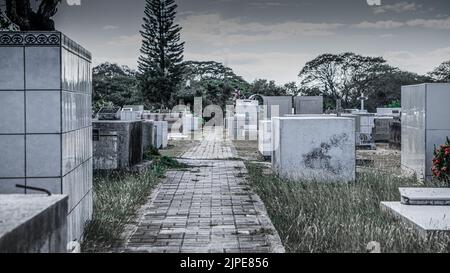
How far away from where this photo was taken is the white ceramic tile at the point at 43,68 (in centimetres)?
419

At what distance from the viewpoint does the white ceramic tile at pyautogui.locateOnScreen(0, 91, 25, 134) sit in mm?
4172

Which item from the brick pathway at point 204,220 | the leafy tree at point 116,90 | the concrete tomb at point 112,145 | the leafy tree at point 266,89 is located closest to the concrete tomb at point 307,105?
the concrete tomb at point 112,145

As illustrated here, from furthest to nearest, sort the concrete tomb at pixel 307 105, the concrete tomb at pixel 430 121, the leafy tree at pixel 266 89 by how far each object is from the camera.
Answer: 1. the leafy tree at pixel 266 89
2. the concrete tomb at pixel 307 105
3. the concrete tomb at pixel 430 121

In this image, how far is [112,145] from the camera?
10.0 metres

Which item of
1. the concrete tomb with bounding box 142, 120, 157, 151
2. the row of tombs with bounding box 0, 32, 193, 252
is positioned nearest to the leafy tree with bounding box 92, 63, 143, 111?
the concrete tomb with bounding box 142, 120, 157, 151

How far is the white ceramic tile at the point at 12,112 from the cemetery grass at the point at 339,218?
2334 mm

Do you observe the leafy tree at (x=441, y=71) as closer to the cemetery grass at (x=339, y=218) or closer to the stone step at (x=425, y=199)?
the cemetery grass at (x=339, y=218)

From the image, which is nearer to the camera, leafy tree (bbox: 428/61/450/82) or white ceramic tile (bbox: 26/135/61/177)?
white ceramic tile (bbox: 26/135/61/177)

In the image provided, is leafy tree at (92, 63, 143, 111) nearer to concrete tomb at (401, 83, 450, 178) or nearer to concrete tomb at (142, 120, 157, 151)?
concrete tomb at (142, 120, 157, 151)

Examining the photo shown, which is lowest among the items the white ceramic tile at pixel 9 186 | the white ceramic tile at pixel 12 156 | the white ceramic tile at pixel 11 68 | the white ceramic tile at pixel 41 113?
the white ceramic tile at pixel 9 186

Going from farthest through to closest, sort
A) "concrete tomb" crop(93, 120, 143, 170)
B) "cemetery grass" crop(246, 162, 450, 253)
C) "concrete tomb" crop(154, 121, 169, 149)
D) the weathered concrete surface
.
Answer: "concrete tomb" crop(154, 121, 169, 149), "concrete tomb" crop(93, 120, 143, 170), "cemetery grass" crop(246, 162, 450, 253), the weathered concrete surface

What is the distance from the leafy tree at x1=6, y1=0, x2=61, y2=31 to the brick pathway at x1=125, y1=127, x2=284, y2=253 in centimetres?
200

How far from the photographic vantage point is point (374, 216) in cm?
608
